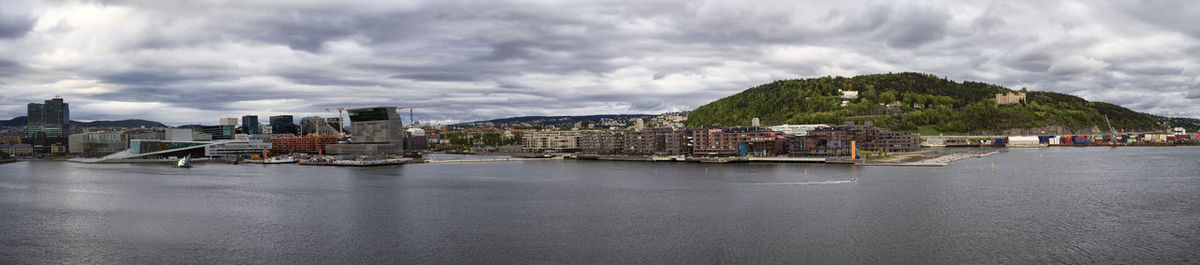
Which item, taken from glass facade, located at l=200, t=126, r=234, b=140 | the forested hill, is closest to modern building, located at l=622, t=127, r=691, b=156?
the forested hill

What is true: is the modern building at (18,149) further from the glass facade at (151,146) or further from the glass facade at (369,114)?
the glass facade at (369,114)

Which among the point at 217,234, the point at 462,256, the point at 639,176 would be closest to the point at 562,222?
the point at 462,256

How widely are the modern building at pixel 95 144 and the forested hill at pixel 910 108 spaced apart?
102 m

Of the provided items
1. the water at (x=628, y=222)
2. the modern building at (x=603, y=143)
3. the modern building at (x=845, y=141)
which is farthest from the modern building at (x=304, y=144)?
the modern building at (x=845, y=141)

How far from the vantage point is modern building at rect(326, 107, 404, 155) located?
9606 centimetres

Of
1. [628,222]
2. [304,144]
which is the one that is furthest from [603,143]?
[628,222]

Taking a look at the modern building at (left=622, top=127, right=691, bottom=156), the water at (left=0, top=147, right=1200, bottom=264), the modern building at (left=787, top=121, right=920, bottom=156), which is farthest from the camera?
the modern building at (left=622, top=127, right=691, bottom=156)

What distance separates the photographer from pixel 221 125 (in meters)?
152

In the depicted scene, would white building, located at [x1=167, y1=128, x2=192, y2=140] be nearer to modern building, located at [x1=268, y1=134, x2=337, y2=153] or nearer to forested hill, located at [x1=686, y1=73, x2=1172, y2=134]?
modern building, located at [x1=268, y1=134, x2=337, y2=153]

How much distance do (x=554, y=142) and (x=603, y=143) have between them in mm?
15546

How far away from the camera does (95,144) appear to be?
106125 mm

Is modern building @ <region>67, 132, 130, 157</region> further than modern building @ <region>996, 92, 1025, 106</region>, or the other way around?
modern building @ <region>996, 92, 1025, 106</region>

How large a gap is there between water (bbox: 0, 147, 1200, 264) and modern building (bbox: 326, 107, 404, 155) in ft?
158

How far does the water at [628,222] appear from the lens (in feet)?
71.8
